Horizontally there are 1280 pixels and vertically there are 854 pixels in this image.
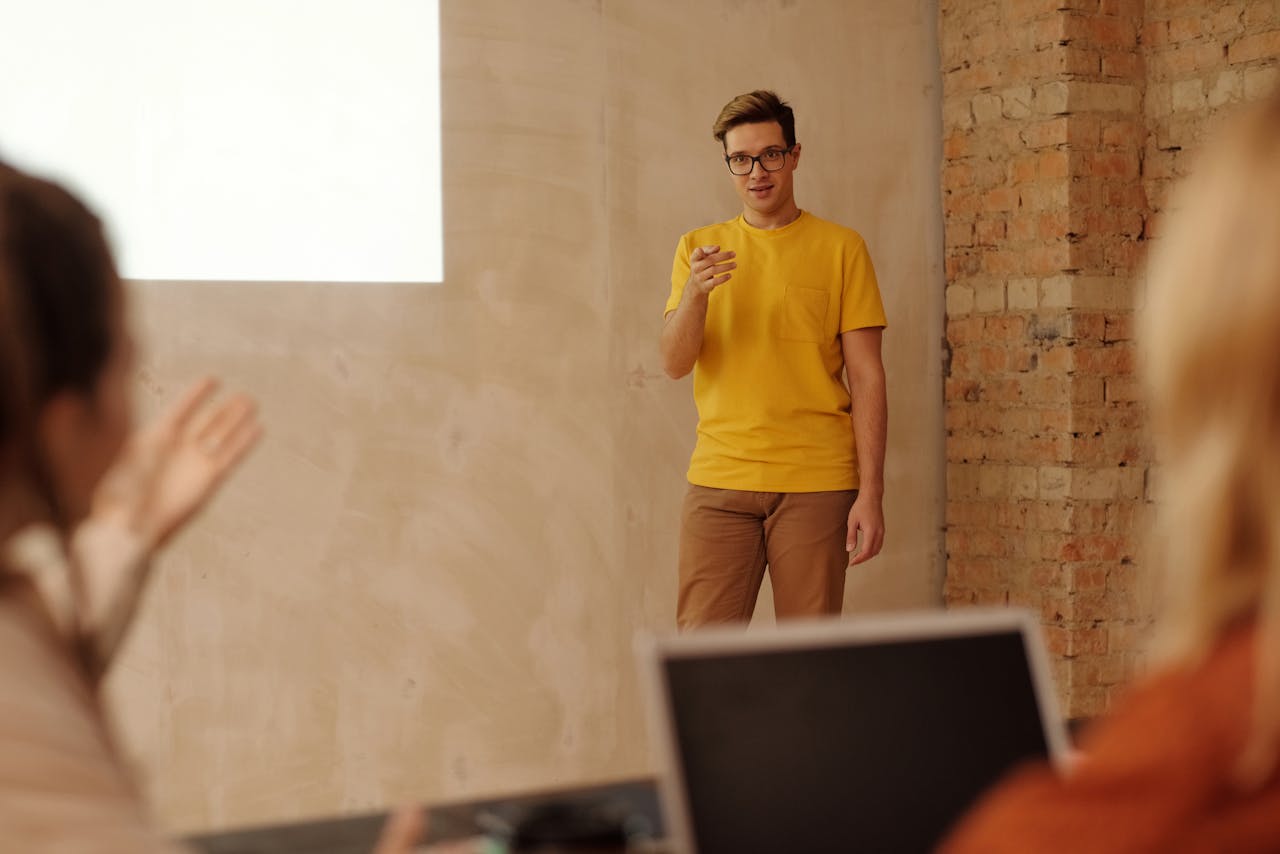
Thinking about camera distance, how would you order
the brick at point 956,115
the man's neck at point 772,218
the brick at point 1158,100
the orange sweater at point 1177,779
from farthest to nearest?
the brick at point 956,115, the brick at point 1158,100, the man's neck at point 772,218, the orange sweater at point 1177,779

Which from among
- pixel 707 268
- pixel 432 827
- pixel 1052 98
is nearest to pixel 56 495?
pixel 432 827

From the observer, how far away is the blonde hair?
721 mm

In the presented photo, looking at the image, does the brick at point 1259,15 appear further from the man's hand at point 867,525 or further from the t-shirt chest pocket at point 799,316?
the man's hand at point 867,525

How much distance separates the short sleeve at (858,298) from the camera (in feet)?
11.0

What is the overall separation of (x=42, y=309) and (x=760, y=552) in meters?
2.64

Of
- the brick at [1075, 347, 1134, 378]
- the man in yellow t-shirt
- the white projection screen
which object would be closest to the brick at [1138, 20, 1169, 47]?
the brick at [1075, 347, 1134, 378]

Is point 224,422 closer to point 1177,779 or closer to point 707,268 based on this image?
point 1177,779

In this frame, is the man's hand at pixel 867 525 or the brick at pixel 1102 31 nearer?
the man's hand at pixel 867 525

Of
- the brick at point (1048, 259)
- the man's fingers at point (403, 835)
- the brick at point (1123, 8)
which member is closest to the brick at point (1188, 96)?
the brick at point (1123, 8)

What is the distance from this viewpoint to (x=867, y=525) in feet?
10.8

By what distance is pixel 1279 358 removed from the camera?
2.36 ft

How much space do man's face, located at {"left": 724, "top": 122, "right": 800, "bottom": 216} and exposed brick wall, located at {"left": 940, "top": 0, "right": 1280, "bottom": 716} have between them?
909 millimetres

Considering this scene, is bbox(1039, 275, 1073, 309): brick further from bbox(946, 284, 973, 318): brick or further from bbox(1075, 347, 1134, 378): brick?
bbox(946, 284, 973, 318): brick

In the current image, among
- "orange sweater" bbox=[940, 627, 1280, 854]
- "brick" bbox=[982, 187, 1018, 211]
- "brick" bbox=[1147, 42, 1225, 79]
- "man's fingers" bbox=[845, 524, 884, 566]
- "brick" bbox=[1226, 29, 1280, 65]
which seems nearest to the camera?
"orange sweater" bbox=[940, 627, 1280, 854]
